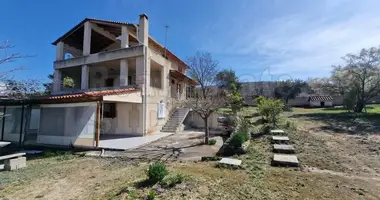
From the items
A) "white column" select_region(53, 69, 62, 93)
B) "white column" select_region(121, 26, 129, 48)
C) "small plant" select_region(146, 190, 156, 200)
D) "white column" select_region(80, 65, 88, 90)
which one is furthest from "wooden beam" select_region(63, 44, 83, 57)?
"small plant" select_region(146, 190, 156, 200)

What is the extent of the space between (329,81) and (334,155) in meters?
26.8

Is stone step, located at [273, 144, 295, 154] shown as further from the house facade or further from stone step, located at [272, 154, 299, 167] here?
the house facade

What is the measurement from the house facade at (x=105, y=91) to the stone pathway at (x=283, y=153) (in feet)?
31.2

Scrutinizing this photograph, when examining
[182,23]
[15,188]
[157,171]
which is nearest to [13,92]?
[15,188]

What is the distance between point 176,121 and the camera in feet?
61.8

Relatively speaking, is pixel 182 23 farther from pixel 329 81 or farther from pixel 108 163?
pixel 329 81

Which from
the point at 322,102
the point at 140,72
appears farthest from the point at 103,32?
the point at 322,102

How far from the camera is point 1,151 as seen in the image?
1109cm

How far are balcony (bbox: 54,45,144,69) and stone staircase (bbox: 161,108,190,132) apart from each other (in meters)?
7.17

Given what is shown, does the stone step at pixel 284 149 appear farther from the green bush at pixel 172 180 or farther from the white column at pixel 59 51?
the white column at pixel 59 51

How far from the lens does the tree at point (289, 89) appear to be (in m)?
43.8

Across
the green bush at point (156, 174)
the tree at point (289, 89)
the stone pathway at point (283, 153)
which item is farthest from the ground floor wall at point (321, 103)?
the green bush at point (156, 174)

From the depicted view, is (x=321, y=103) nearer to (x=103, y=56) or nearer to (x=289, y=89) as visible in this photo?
(x=289, y=89)

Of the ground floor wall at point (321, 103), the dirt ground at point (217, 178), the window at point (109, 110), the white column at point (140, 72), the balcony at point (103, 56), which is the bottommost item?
the dirt ground at point (217, 178)
